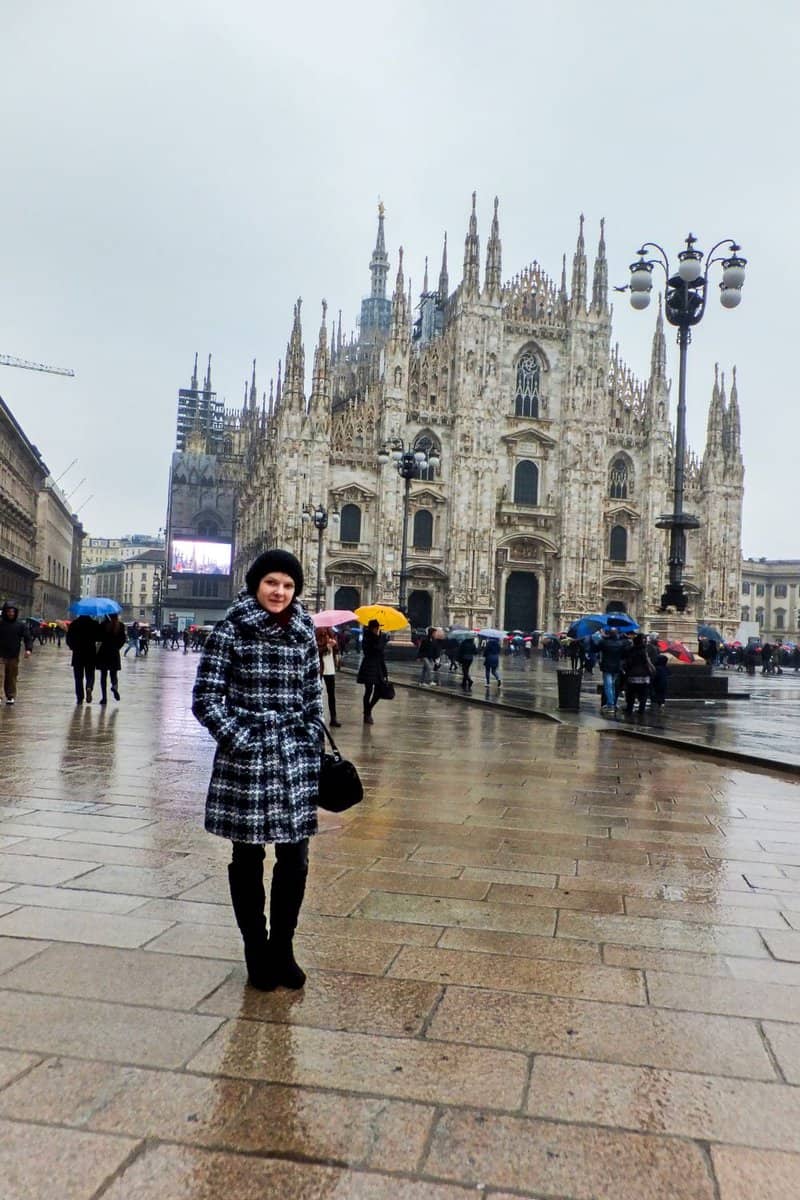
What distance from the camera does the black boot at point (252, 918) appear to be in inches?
125

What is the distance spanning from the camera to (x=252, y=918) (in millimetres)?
3176

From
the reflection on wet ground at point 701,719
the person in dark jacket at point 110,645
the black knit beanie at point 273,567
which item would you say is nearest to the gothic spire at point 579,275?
the reflection on wet ground at point 701,719

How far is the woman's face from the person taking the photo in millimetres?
3277

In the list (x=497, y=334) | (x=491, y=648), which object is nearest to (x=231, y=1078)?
(x=491, y=648)

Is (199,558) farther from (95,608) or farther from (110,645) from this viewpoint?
(110,645)

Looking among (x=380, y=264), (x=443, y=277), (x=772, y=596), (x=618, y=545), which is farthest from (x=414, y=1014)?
(x=772, y=596)

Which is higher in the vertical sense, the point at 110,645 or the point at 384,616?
the point at 384,616

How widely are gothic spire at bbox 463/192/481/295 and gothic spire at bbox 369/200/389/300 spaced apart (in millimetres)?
33365

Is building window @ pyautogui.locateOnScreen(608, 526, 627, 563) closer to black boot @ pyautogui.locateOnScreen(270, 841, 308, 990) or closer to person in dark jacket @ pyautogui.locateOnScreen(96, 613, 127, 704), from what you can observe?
person in dark jacket @ pyautogui.locateOnScreen(96, 613, 127, 704)

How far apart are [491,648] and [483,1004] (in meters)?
18.0

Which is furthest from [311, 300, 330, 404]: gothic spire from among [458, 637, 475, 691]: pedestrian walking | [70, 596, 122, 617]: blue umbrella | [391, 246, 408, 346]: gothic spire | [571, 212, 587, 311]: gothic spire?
[70, 596, 122, 617]: blue umbrella

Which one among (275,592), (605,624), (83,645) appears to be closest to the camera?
(275,592)

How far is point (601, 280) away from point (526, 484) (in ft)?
39.3

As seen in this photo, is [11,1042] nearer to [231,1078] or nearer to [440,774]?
[231,1078]
